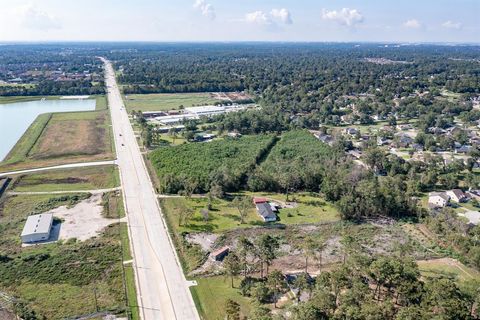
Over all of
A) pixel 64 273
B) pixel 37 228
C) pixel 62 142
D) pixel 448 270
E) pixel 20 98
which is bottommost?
pixel 448 270

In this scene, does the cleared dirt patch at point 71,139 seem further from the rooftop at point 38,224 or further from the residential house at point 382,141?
the residential house at point 382,141

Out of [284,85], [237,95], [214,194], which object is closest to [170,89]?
[237,95]

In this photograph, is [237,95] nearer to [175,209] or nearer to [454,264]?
[175,209]

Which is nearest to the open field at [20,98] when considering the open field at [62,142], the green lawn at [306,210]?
the open field at [62,142]

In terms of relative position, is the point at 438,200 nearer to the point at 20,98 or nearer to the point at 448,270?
the point at 448,270

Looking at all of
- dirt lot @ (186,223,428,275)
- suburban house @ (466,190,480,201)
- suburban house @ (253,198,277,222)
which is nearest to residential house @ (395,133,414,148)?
suburban house @ (466,190,480,201)

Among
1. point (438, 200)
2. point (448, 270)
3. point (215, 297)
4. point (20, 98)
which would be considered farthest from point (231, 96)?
point (215, 297)
